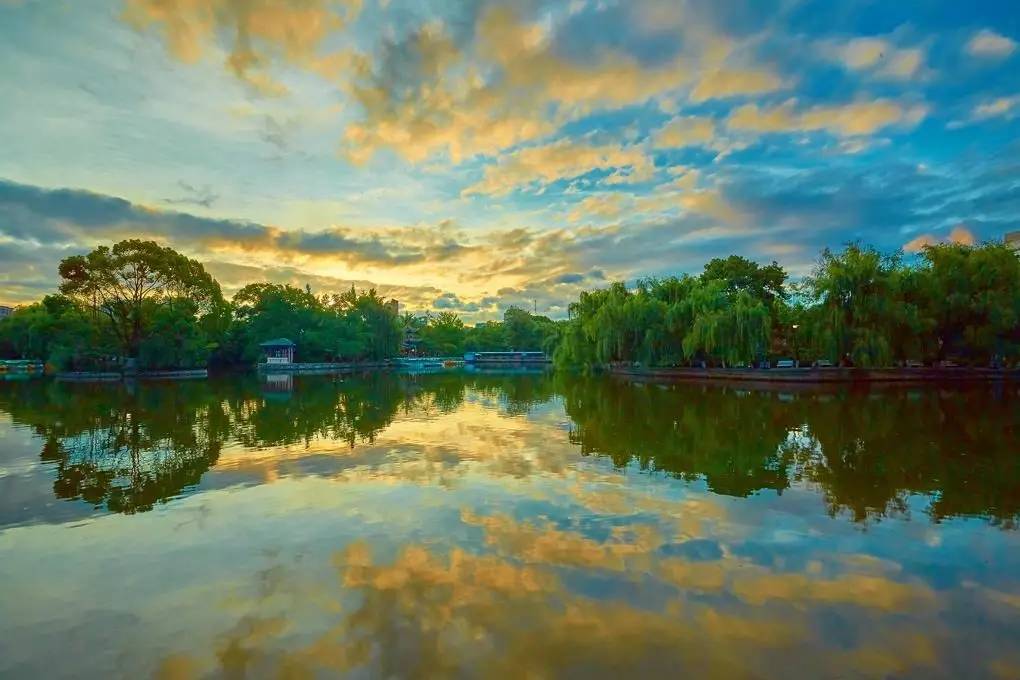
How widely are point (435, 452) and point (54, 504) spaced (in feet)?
21.6

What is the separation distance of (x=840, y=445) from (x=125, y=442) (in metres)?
16.9

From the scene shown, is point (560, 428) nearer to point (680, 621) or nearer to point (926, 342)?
point (680, 621)

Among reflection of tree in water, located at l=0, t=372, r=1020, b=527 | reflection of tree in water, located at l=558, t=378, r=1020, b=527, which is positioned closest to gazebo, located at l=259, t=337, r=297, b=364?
reflection of tree in water, located at l=0, t=372, r=1020, b=527

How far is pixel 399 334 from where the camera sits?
7869cm

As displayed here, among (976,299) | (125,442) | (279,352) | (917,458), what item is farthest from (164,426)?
(279,352)

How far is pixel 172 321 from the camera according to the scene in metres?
46.1

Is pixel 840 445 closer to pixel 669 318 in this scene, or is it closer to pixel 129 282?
pixel 669 318

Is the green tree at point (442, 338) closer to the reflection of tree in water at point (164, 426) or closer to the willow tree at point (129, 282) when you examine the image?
the willow tree at point (129, 282)

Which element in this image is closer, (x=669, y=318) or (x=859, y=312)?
(x=859, y=312)

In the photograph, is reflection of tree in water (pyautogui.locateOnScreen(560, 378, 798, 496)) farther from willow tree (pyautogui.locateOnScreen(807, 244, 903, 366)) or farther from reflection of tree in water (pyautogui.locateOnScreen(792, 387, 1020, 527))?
willow tree (pyautogui.locateOnScreen(807, 244, 903, 366))

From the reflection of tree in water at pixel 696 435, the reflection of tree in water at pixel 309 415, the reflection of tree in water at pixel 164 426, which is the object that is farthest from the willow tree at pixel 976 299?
the reflection of tree in water at pixel 309 415

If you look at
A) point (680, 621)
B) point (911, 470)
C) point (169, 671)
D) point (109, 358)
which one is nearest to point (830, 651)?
point (680, 621)

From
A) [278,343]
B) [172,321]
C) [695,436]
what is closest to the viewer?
[695,436]

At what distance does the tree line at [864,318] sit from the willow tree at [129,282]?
34.2 meters
